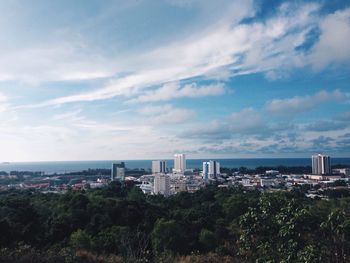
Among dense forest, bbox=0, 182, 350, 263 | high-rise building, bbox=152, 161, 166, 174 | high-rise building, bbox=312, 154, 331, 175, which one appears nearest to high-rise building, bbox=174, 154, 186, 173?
high-rise building, bbox=152, 161, 166, 174

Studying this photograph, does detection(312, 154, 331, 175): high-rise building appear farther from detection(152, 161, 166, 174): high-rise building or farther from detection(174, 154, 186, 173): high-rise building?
detection(152, 161, 166, 174): high-rise building

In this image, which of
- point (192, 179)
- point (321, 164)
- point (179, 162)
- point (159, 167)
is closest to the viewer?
point (192, 179)

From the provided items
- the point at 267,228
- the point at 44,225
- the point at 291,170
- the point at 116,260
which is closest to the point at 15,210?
the point at 44,225

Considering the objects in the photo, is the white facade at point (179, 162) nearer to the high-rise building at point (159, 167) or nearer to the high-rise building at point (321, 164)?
the high-rise building at point (159, 167)

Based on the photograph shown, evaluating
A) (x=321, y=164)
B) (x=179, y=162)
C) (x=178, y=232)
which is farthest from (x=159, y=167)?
(x=178, y=232)

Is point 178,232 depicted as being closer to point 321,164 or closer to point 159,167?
point 321,164
